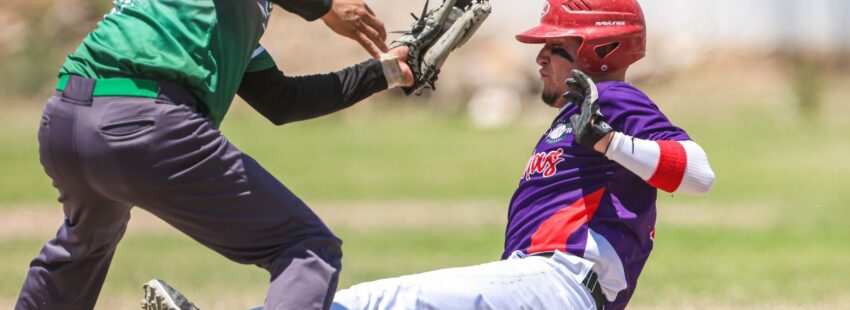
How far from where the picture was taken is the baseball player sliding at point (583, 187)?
420cm

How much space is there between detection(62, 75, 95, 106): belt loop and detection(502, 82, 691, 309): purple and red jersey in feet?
4.85

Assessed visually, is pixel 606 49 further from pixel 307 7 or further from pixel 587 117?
pixel 307 7

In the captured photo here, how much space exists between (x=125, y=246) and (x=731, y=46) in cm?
1412

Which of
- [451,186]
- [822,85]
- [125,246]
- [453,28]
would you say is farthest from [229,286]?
[822,85]

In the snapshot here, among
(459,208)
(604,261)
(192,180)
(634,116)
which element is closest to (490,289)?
(604,261)

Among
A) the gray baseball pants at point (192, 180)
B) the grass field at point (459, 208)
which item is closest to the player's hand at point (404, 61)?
the gray baseball pants at point (192, 180)

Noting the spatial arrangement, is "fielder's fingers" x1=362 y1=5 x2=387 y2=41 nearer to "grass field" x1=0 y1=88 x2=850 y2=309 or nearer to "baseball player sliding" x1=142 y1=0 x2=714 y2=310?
"baseball player sliding" x1=142 y1=0 x2=714 y2=310

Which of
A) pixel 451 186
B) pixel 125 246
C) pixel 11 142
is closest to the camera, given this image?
pixel 125 246

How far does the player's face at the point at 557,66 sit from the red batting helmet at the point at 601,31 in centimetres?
4

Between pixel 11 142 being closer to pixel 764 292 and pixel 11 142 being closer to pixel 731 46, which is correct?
pixel 731 46

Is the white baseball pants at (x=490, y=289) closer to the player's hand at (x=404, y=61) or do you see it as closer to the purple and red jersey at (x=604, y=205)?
the purple and red jersey at (x=604, y=205)

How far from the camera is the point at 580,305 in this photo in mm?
4301

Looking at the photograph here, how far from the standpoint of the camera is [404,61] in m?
4.80

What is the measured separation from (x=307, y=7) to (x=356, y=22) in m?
0.29
